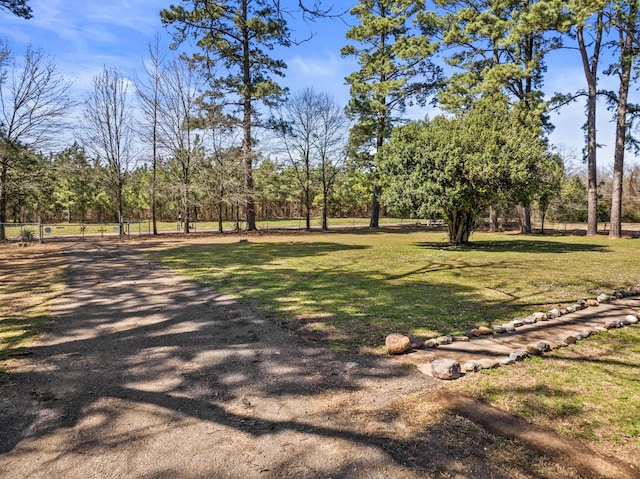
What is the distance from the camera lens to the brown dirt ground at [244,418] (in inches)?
77.5

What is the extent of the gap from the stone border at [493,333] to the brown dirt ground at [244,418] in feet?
0.69

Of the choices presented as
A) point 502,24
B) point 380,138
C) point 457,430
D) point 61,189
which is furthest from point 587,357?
point 61,189

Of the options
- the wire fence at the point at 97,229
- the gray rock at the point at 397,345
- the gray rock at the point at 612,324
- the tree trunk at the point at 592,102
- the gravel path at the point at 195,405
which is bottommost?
the gravel path at the point at 195,405

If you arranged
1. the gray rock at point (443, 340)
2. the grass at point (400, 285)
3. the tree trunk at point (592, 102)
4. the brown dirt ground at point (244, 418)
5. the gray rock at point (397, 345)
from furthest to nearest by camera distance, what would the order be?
the tree trunk at point (592, 102)
the grass at point (400, 285)
the gray rock at point (443, 340)
the gray rock at point (397, 345)
the brown dirt ground at point (244, 418)

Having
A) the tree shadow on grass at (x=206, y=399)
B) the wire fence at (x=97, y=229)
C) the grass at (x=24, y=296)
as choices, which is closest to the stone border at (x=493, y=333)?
the tree shadow on grass at (x=206, y=399)

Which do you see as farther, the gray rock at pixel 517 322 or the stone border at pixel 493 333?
the gray rock at pixel 517 322

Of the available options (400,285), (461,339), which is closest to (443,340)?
(461,339)

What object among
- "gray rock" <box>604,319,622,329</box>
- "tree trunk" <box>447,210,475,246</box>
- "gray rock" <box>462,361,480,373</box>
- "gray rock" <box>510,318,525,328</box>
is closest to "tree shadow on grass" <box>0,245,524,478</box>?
"gray rock" <box>462,361,480,373</box>

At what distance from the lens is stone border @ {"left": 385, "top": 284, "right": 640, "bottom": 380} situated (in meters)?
3.10

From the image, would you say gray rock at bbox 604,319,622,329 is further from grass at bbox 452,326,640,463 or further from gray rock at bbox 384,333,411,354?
gray rock at bbox 384,333,411,354

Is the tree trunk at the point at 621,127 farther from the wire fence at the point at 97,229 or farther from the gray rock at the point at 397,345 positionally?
the gray rock at the point at 397,345

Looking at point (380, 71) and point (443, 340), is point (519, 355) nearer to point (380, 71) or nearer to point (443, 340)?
point (443, 340)

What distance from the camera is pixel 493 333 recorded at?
4.19 meters

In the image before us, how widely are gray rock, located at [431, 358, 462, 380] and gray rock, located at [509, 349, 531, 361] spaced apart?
0.69m
